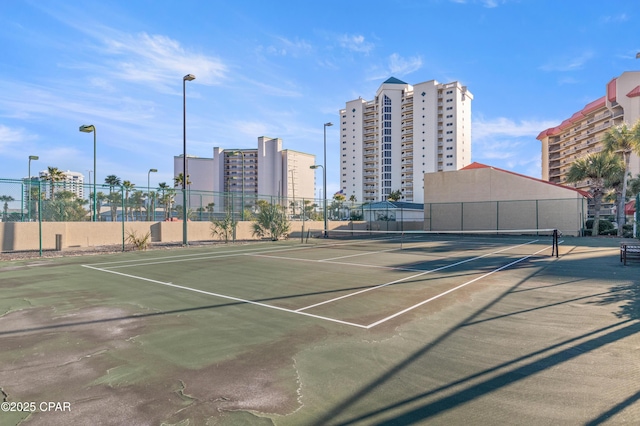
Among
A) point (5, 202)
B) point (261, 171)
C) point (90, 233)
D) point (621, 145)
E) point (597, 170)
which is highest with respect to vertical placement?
point (261, 171)

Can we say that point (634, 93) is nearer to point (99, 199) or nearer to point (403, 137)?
point (403, 137)

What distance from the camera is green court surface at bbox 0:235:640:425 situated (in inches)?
126

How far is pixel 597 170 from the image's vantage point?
31297mm

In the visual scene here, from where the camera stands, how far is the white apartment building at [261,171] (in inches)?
5418

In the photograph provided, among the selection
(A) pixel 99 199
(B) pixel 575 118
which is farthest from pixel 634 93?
(A) pixel 99 199

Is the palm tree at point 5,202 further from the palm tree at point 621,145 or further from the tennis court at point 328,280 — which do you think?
the palm tree at point 621,145

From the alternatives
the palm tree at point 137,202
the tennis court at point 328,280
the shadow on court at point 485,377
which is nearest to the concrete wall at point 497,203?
the tennis court at point 328,280

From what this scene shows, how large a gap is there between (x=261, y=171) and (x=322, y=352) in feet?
452

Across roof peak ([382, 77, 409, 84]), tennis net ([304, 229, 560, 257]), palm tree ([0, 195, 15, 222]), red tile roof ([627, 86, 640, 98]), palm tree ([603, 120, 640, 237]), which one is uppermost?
roof peak ([382, 77, 409, 84])

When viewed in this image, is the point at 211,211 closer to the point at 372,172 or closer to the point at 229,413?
the point at 229,413

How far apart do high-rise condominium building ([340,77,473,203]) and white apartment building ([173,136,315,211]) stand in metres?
19.2

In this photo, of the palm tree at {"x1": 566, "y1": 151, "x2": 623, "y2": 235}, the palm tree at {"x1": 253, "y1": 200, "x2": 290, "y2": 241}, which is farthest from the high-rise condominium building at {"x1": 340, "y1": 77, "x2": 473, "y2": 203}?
the palm tree at {"x1": 253, "y1": 200, "x2": 290, "y2": 241}

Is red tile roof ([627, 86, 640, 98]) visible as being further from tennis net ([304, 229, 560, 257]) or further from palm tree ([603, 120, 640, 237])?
tennis net ([304, 229, 560, 257])

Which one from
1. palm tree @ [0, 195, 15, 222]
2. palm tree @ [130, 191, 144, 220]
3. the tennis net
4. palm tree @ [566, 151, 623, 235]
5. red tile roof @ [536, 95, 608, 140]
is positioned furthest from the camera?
red tile roof @ [536, 95, 608, 140]
